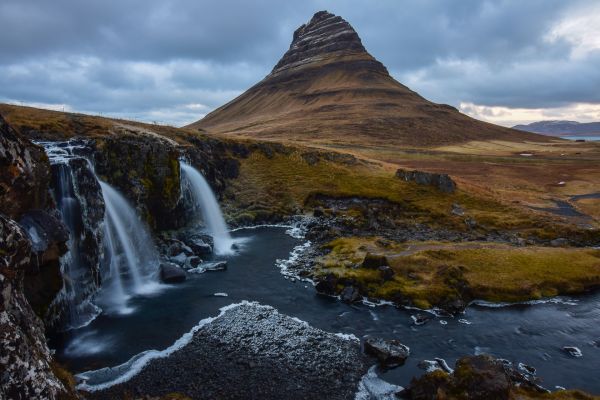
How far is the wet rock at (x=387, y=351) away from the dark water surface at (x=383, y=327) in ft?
1.94

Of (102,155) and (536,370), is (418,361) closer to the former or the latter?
(536,370)

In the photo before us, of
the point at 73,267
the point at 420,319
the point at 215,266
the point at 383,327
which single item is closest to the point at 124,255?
the point at 73,267

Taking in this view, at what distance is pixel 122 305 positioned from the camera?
120 ft

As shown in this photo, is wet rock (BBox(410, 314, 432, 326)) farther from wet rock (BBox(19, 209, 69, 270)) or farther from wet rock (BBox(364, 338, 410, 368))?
wet rock (BBox(19, 209, 69, 270))

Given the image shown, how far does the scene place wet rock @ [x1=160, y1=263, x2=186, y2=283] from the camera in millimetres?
42644

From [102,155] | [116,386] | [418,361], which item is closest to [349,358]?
[418,361]

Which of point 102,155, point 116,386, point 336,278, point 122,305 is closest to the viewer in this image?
point 116,386

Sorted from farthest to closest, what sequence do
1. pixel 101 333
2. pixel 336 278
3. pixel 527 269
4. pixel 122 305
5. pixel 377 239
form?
pixel 377 239
pixel 527 269
pixel 336 278
pixel 122 305
pixel 101 333

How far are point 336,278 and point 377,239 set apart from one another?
1628cm

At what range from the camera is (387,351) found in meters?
28.4

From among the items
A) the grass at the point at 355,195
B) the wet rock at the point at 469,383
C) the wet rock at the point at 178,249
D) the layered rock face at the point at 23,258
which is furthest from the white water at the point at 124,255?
the wet rock at the point at 469,383

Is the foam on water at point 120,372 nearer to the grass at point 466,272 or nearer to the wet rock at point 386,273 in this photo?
the grass at point 466,272

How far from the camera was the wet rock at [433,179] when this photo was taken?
3177 inches

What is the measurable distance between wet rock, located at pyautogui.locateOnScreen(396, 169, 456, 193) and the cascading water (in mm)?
55851
